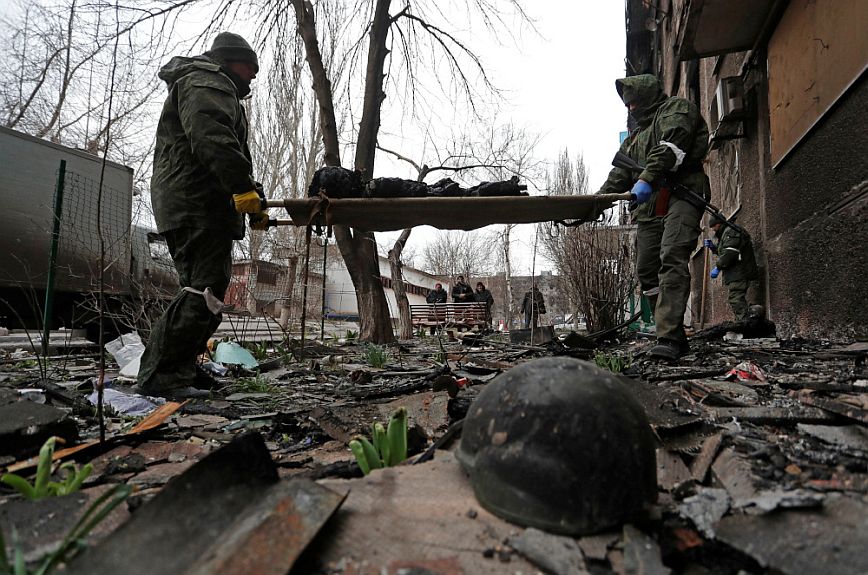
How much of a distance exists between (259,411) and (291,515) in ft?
6.51

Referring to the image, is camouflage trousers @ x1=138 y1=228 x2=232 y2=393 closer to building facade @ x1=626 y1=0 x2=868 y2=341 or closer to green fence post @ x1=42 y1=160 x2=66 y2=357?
green fence post @ x1=42 y1=160 x2=66 y2=357

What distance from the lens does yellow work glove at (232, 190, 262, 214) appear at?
10.4 feet

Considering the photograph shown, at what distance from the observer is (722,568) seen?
107cm

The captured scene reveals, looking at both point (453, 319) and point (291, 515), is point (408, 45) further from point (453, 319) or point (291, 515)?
point (291, 515)

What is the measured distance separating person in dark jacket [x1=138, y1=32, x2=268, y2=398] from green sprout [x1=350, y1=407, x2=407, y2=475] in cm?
202

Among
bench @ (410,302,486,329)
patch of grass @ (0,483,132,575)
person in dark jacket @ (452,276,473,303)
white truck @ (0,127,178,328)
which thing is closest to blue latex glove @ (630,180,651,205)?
patch of grass @ (0,483,132,575)

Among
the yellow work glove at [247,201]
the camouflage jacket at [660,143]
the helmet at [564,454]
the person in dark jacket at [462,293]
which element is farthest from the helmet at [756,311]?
the person in dark jacket at [462,293]

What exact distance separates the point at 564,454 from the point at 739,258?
568 centimetres

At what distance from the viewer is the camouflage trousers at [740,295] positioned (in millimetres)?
5781

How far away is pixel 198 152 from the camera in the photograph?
10.1 ft

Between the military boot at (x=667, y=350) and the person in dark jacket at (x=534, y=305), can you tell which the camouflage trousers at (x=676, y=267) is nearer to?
the military boot at (x=667, y=350)

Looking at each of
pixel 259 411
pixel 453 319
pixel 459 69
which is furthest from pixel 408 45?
pixel 259 411

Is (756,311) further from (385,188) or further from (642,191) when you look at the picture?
(385,188)

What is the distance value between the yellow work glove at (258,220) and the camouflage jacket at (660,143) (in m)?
2.90
